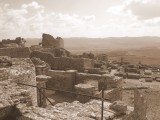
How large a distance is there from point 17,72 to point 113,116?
159 inches

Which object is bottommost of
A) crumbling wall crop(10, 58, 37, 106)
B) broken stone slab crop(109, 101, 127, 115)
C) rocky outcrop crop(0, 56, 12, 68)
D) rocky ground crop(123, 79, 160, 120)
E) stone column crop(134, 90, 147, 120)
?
rocky ground crop(123, 79, 160, 120)

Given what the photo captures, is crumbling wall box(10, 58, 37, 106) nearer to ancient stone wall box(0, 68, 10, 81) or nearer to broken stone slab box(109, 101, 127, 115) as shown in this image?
ancient stone wall box(0, 68, 10, 81)

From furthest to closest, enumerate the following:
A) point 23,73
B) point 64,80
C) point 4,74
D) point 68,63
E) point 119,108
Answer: point 68,63 < point 64,80 < point 23,73 < point 4,74 < point 119,108

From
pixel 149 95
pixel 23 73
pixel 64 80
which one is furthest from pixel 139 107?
pixel 64 80

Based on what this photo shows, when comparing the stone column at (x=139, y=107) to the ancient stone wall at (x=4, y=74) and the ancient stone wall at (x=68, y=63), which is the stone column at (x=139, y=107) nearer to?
the ancient stone wall at (x=4, y=74)

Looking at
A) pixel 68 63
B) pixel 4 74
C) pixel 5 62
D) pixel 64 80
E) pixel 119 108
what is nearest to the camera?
pixel 119 108

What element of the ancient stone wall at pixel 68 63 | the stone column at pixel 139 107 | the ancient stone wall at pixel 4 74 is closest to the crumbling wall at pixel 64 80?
the ancient stone wall at pixel 68 63

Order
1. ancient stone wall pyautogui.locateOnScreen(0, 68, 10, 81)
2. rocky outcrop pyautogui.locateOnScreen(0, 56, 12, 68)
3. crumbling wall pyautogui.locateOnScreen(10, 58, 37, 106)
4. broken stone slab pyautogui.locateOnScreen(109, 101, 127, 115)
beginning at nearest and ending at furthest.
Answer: broken stone slab pyautogui.locateOnScreen(109, 101, 127, 115) < ancient stone wall pyautogui.locateOnScreen(0, 68, 10, 81) < crumbling wall pyautogui.locateOnScreen(10, 58, 37, 106) < rocky outcrop pyautogui.locateOnScreen(0, 56, 12, 68)

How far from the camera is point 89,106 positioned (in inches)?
295

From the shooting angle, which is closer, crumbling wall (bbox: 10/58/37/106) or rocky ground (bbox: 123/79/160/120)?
crumbling wall (bbox: 10/58/37/106)

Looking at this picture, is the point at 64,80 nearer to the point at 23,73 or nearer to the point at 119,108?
the point at 23,73

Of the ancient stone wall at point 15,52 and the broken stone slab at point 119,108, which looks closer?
the broken stone slab at point 119,108


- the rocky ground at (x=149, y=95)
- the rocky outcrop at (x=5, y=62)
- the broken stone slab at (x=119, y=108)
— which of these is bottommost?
the rocky ground at (x=149, y=95)

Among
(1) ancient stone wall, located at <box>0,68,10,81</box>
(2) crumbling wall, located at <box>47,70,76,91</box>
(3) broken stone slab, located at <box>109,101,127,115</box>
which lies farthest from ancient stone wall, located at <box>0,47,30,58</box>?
(3) broken stone slab, located at <box>109,101,127,115</box>
